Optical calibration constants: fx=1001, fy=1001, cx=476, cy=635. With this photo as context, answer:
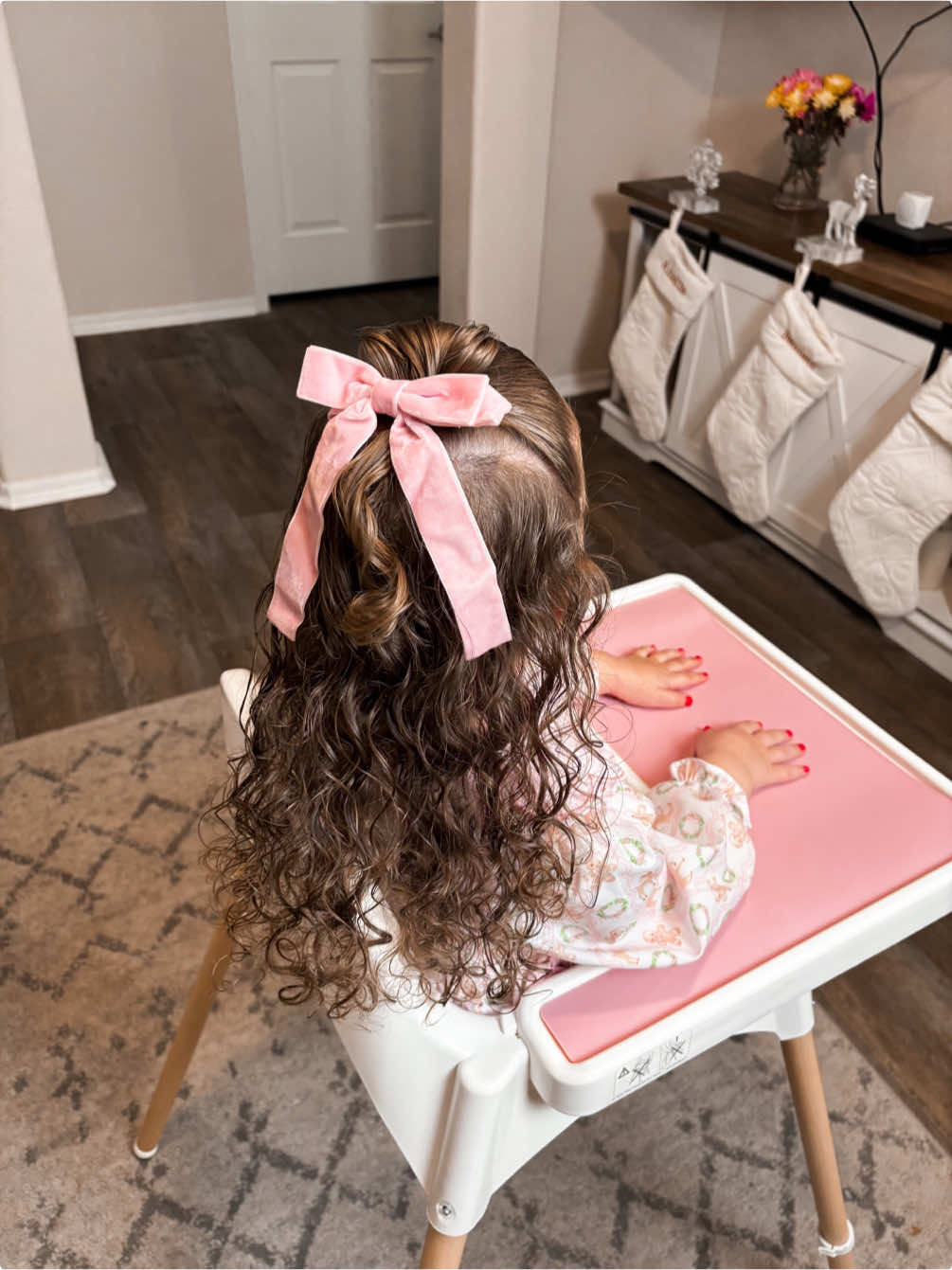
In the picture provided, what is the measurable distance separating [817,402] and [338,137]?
222 centimetres

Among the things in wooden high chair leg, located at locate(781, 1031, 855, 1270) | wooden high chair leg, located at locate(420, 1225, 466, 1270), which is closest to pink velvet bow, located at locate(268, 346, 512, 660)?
wooden high chair leg, located at locate(420, 1225, 466, 1270)

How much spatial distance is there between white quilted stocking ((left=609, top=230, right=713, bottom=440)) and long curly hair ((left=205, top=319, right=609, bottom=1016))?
6.39ft

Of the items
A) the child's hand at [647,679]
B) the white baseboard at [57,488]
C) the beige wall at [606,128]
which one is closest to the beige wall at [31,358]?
the white baseboard at [57,488]

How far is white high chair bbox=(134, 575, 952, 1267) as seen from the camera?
2.36 ft

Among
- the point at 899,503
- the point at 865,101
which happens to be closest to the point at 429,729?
the point at 899,503

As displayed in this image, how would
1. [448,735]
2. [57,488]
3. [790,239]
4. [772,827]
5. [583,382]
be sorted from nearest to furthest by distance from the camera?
[448,735] < [772,827] < [790,239] < [57,488] < [583,382]

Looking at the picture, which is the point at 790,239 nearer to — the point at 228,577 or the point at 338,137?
the point at 228,577

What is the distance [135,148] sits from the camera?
3.24 metres

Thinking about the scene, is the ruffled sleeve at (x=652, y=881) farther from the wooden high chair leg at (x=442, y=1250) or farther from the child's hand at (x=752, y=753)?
the wooden high chair leg at (x=442, y=1250)

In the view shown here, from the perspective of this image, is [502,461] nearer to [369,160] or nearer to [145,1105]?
[145,1105]

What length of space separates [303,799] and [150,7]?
3193mm

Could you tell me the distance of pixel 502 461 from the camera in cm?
62

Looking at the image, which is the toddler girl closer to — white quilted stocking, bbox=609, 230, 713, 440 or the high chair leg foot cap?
the high chair leg foot cap

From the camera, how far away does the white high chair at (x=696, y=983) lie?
72cm
